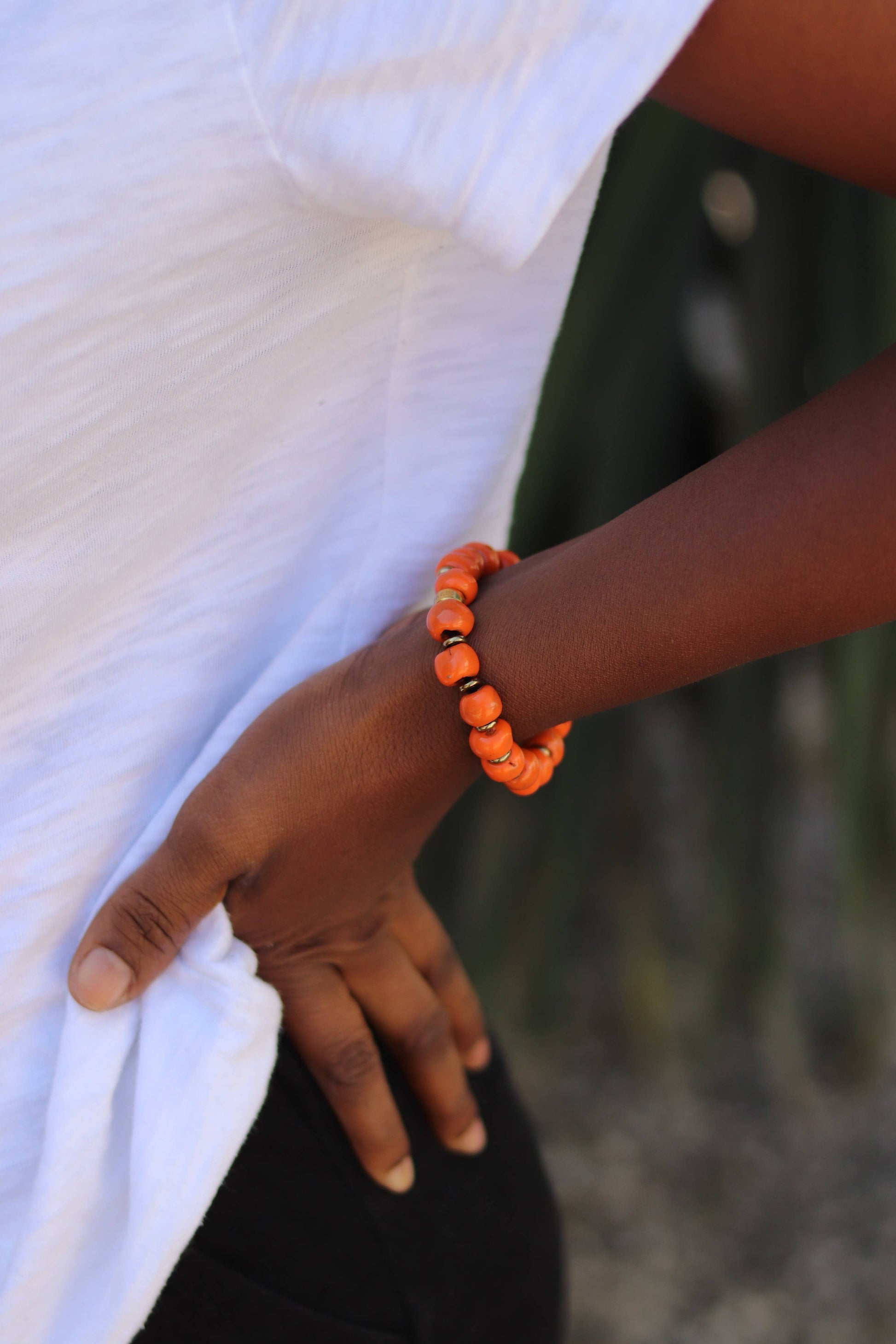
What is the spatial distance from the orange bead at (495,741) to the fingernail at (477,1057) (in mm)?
359

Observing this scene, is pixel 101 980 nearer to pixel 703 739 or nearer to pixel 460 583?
pixel 460 583

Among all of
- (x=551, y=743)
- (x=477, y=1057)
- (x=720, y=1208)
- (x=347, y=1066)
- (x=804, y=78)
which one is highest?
(x=804, y=78)

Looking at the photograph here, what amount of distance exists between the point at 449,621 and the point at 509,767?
0.31 feet

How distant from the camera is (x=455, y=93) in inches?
18.5

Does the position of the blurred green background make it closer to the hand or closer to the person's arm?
the hand

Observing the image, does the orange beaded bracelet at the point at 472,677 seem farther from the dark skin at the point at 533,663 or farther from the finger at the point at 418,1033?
the finger at the point at 418,1033

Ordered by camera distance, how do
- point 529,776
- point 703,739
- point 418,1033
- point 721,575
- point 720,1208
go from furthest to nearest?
point 703,739
point 720,1208
point 418,1033
point 529,776
point 721,575

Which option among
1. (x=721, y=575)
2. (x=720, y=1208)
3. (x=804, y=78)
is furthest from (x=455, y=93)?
(x=720, y=1208)

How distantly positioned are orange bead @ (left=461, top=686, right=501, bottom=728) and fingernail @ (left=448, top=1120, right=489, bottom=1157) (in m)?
0.36

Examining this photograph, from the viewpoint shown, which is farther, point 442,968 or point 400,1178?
point 442,968

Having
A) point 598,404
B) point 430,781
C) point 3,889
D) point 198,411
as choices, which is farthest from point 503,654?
point 598,404

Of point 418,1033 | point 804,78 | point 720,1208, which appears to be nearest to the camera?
point 804,78

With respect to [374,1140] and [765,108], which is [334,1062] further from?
[765,108]

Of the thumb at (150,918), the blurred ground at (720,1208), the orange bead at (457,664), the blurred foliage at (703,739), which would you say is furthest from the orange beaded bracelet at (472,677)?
the blurred ground at (720,1208)
